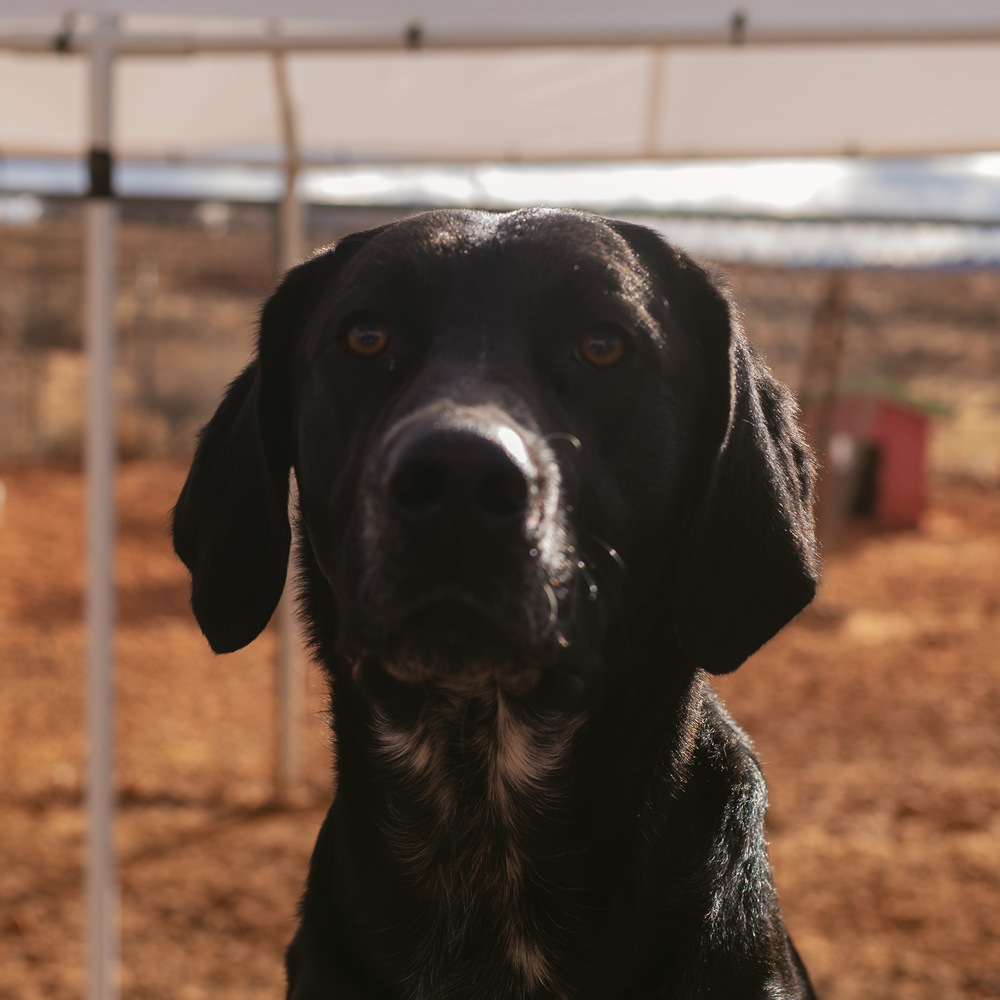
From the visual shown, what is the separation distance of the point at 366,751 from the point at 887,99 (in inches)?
126

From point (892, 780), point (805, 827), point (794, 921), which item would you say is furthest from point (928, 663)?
point (794, 921)

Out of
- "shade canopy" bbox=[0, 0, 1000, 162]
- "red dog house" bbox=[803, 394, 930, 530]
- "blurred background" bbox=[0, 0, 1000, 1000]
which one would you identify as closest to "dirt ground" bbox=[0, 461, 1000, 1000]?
"blurred background" bbox=[0, 0, 1000, 1000]

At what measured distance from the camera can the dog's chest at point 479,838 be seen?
163 cm

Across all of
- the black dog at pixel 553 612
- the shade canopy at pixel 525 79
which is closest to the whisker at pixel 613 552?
the black dog at pixel 553 612

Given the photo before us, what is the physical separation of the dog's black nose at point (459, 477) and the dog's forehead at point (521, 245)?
16.7 inches

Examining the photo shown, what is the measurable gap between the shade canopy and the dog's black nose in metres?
1.82

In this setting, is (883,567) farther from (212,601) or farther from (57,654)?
(212,601)

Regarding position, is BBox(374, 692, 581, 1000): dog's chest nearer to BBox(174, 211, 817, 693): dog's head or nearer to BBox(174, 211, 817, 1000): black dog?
BBox(174, 211, 817, 1000): black dog

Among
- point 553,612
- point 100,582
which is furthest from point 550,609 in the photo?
point 100,582

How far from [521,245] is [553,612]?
0.59 metres

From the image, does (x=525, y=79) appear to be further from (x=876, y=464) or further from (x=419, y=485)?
(x=876, y=464)

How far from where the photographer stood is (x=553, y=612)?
142cm

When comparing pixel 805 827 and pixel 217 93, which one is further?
pixel 805 827

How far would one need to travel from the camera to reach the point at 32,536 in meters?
11.2
